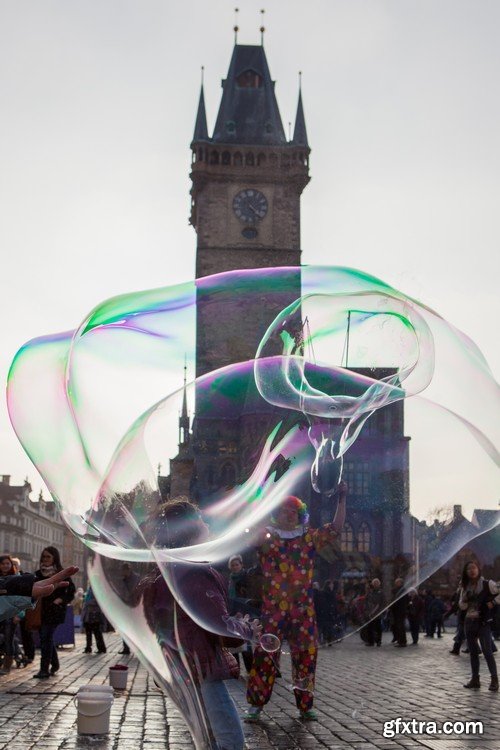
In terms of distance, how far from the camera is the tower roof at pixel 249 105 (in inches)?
2368

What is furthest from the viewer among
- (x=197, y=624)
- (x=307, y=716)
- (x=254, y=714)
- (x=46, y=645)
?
(x=46, y=645)

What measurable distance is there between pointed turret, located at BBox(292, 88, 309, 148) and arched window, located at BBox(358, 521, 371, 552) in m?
54.7

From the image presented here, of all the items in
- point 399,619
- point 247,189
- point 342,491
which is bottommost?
point 399,619

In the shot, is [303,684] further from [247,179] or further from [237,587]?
[247,179]

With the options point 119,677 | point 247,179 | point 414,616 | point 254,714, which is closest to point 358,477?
point 254,714

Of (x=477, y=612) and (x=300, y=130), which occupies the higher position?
(x=300, y=130)

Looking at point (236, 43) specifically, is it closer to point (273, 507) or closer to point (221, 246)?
point (221, 246)

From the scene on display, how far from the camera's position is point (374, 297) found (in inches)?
290

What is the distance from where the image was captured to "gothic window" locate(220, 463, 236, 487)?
20.9 feet

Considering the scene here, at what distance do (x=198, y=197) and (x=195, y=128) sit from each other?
169 inches

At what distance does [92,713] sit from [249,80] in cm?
5947

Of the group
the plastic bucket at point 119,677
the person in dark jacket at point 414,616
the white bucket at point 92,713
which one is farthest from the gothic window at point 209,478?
the person in dark jacket at point 414,616

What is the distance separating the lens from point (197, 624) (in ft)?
16.8

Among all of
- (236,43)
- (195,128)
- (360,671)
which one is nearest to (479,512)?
(360,671)
